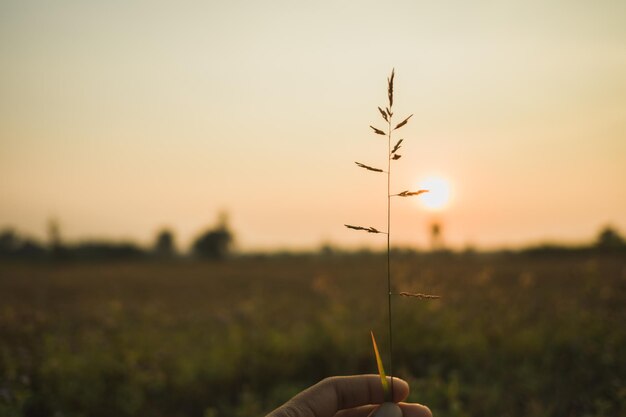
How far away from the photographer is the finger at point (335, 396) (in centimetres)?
170

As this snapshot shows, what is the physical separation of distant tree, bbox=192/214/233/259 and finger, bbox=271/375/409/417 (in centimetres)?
6503

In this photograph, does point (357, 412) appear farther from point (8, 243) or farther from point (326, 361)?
point (8, 243)

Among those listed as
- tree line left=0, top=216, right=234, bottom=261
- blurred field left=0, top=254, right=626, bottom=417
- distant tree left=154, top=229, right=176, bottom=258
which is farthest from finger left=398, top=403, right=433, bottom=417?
distant tree left=154, top=229, right=176, bottom=258

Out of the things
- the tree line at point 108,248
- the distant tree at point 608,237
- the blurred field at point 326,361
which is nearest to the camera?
the blurred field at point 326,361

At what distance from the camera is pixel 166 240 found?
3216 inches

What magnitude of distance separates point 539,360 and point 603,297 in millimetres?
3211

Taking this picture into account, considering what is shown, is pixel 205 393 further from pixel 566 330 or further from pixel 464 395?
pixel 566 330

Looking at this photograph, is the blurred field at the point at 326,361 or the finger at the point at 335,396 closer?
the finger at the point at 335,396

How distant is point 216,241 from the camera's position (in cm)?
6612

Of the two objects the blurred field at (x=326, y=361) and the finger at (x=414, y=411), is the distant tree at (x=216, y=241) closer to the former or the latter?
the blurred field at (x=326, y=361)

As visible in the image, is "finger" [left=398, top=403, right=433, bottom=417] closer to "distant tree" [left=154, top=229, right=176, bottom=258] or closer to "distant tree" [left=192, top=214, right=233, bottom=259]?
"distant tree" [left=192, top=214, right=233, bottom=259]

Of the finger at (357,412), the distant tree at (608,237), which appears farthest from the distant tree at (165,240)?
the finger at (357,412)

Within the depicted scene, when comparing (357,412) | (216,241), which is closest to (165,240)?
(216,241)

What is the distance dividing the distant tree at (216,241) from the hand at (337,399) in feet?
213
